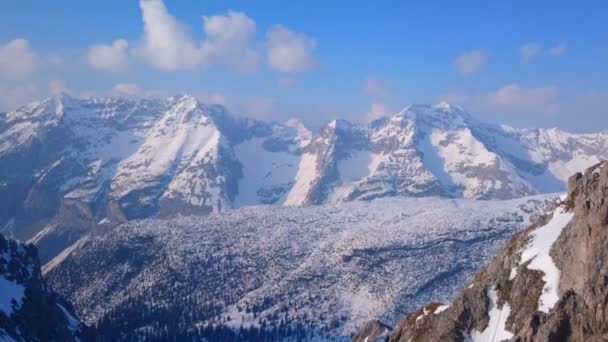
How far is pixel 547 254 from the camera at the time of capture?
351ft

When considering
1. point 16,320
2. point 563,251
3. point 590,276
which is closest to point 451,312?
point 563,251

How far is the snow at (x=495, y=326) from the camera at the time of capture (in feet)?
332

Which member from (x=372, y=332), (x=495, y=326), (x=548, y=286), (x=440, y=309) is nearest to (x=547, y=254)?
(x=548, y=286)

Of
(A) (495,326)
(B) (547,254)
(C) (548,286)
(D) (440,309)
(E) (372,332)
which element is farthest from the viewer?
(E) (372,332)

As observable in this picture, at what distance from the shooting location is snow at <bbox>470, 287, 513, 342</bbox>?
101 meters

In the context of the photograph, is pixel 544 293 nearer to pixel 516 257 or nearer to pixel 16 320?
pixel 516 257

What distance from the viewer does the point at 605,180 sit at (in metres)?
99.7

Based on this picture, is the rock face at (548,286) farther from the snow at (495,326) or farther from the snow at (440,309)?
the snow at (440,309)

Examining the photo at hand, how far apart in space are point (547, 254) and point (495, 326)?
553 inches

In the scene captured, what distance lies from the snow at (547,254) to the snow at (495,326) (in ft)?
23.2

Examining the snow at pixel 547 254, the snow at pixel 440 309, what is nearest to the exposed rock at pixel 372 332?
the snow at pixel 440 309

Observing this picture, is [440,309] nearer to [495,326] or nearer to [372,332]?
[495,326]

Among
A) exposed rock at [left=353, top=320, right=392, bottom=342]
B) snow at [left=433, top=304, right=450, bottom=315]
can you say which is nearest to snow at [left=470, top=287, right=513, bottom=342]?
snow at [left=433, top=304, right=450, bottom=315]

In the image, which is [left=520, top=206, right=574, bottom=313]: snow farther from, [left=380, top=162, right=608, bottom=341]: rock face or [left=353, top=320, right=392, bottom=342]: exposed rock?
[left=353, top=320, right=392, bottom=342]: exposed rock
